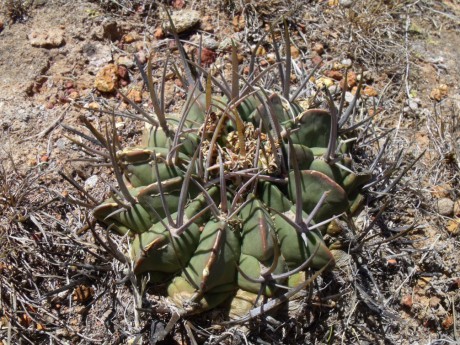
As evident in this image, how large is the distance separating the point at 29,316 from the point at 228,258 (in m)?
0.90

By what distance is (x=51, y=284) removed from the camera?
222 centimetres

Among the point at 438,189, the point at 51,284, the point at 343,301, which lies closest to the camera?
the point at 343,301

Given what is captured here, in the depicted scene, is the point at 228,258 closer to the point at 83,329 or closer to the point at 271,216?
the point at 271,216

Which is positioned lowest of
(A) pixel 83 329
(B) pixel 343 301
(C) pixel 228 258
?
(A) pixel 83 329

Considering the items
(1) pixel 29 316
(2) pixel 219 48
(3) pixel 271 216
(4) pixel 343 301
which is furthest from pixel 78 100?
(4) pixel 343 301

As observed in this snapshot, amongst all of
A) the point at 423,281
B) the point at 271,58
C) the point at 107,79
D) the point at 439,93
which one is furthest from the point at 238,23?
the point at 423,281

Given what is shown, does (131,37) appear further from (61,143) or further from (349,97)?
(349,97)

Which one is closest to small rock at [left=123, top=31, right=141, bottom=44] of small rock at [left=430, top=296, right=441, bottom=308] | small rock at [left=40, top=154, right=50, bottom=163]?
small rock at [left=40, top=154, right=50, bottom=163]

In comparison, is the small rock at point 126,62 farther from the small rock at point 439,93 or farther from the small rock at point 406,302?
the small rock at point 406,302

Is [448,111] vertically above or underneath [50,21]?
underneath

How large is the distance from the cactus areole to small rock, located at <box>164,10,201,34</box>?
1007mm

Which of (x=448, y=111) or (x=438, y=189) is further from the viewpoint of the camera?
(x=448, y=111)

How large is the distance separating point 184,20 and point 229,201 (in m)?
1.38

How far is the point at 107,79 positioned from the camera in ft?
8.87
